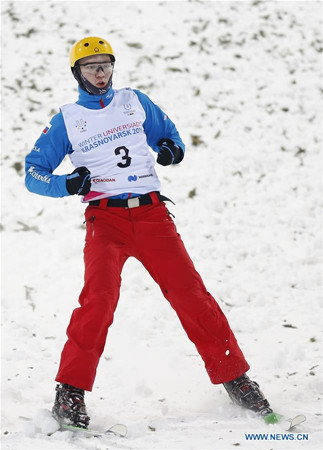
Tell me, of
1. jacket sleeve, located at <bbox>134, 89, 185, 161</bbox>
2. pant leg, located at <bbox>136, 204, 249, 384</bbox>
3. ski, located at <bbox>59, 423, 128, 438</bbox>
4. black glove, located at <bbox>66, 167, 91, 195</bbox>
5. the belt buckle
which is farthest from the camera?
jacket sleeve, located at <bbox>134, 89, 185, 161</bbox>

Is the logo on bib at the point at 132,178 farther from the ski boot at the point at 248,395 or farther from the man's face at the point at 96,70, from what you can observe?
the ski boot at the point at 248,395

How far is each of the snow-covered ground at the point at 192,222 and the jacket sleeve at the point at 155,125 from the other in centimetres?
171

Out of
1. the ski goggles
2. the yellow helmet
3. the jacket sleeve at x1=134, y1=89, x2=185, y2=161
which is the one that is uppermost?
the yellow helmet

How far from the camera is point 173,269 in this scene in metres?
3.75

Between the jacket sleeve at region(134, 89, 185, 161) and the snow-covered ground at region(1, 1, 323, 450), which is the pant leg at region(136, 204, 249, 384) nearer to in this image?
the snow-covered ground at region(1, 1, 323, 450)

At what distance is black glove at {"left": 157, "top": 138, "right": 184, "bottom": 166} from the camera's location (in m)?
3.96

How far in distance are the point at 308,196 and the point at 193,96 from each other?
3.07 metres

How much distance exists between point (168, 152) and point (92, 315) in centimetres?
122

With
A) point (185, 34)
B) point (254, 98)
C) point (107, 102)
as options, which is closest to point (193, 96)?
point (254, 98)

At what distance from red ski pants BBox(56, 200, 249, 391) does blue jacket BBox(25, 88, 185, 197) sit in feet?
0.85

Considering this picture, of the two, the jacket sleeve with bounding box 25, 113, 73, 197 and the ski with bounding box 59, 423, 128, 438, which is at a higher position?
the jacket sleeve with bounding box 25, 113, 73, 197

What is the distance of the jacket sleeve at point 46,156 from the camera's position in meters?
3.75

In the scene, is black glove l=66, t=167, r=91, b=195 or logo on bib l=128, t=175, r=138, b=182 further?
logo on bib l=128, t=175, r=138, b=182

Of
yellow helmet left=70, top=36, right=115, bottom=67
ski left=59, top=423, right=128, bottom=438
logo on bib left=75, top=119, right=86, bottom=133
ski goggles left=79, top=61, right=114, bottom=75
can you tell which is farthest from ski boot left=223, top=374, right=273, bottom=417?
yellow helmet left=70, top=36, right=115, bottom=67
